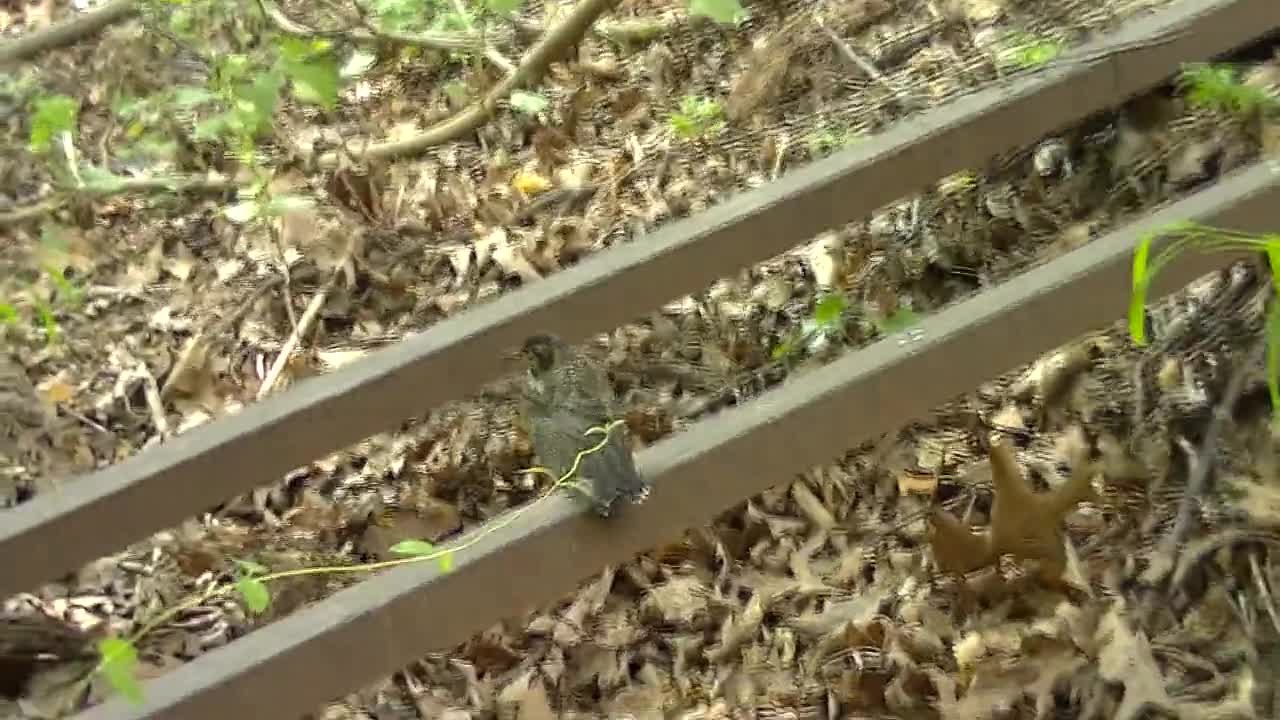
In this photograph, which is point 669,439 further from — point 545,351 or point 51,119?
point 51,119

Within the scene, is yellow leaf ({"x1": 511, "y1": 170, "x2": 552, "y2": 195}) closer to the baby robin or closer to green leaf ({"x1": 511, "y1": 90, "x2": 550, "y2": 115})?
green leaf ({"x1": 511, "y1": 90, "x2": 550, "y2": 115})

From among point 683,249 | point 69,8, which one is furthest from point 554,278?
point 69,8

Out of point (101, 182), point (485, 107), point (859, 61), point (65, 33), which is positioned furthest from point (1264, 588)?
point (65, 33)

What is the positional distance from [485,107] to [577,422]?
207 centimetres

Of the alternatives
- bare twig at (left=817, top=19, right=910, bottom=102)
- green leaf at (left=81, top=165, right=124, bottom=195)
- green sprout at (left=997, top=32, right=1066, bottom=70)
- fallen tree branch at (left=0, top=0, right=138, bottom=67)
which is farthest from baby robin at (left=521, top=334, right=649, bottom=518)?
fallen tree branch at (left=0, top=0, right=138, bottom=67)

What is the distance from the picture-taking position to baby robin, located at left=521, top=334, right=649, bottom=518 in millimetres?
1356

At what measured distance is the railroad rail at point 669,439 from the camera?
1320 mm

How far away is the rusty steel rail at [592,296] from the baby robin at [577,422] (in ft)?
1.15

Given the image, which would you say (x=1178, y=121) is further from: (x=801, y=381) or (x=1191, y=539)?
(x=801, y=381)

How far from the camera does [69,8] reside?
4.63 m

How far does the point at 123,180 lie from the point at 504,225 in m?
1.11

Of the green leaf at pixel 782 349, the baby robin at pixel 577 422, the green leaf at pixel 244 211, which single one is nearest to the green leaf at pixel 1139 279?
the baby robin at pixel 577 422

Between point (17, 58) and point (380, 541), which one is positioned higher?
point (17, 58)

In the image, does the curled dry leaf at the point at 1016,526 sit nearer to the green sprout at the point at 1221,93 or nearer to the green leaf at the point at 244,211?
the green sprout at the point at 1221,93
